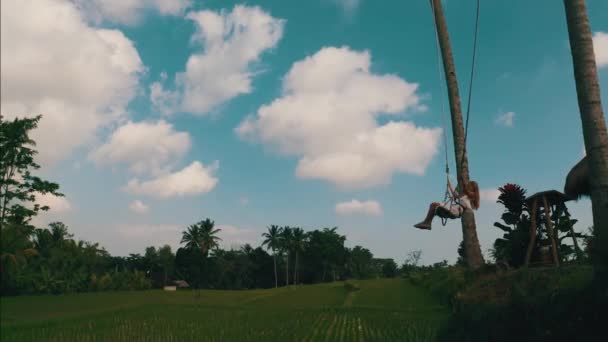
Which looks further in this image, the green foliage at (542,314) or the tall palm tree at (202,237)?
the tall palm tree at (202,237)

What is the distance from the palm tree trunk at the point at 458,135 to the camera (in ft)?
33.6

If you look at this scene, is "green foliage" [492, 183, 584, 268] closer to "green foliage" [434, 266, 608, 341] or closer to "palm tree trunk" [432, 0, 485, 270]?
"palm tree trunk" [432, 0, 485, 270]

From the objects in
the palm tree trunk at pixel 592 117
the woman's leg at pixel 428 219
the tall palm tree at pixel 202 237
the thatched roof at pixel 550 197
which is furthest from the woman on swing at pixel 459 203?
the tall palm tree at pixel 202 237

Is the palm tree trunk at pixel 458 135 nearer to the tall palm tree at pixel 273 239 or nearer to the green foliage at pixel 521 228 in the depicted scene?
the green foliage at pixel 521 228

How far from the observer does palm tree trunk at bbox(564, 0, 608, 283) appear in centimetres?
507

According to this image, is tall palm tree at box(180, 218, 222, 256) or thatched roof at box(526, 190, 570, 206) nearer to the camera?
thatched roof at box(526, 190, 570, 206)

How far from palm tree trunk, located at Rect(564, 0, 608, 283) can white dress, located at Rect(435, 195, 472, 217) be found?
482 cm

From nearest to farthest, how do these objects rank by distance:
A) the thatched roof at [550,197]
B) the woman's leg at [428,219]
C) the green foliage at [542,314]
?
the green foliage at [542,314], the woman's leg at [428,219], the thatched roof at [550,197]

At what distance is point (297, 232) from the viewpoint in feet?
328

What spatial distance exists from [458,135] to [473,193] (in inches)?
58.8

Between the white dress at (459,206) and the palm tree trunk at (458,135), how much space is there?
0.11m

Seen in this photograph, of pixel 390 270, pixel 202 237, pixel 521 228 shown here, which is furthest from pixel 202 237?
pixel 521 228

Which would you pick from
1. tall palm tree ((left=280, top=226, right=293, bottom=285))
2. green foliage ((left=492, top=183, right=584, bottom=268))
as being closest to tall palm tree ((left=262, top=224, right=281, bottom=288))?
tall palm tree ((left=280, top=226, right=293, bottom=285))

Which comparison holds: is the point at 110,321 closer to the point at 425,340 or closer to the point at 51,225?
the point at 425,340
